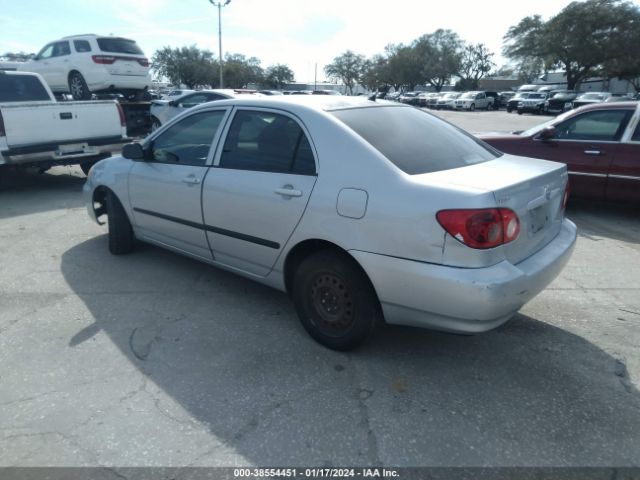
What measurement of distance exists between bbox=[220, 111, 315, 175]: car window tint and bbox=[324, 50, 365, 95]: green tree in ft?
317

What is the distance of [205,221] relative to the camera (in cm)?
383

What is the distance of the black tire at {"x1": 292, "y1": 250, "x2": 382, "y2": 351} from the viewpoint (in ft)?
9.73

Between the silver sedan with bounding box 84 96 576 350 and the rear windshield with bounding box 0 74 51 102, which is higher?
the rear windshield with bounding box 0 74 51 102

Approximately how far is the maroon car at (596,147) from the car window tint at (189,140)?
491 centimetres

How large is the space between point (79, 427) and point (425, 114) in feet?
10.6

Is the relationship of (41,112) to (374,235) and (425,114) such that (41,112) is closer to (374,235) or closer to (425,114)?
(425,114)

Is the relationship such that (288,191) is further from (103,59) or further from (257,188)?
(103,59)

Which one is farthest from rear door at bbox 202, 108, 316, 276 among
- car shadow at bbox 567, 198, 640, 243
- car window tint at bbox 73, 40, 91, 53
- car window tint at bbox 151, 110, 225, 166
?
car window tint at bbox 73, 40, 91, 53

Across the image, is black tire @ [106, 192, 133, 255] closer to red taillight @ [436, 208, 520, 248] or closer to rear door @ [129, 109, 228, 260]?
rear door @ [129, 109, 228, 260]

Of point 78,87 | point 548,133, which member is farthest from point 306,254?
point 78,87

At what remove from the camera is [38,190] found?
27.8 feet

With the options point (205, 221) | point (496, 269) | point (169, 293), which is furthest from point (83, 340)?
point (496, 269)

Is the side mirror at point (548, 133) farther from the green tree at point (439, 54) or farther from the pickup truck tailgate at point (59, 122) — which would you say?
the green tree at point (439, 54)

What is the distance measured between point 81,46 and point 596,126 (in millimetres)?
12833
